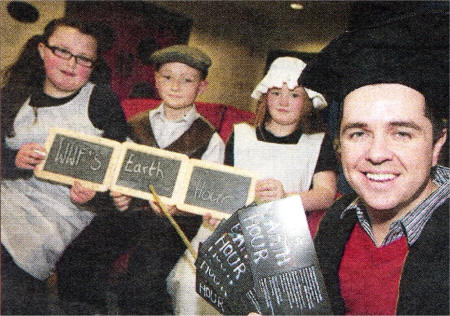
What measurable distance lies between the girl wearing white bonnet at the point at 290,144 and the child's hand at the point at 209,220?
148mm

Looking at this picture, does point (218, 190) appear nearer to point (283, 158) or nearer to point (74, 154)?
point (283, 158)

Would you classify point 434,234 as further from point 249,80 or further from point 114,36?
point 114,36

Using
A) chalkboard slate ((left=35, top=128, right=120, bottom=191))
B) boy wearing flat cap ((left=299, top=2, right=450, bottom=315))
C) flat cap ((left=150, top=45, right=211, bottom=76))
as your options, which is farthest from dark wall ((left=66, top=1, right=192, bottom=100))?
boy wearing flat cap ((left=299, top=2, right=450, bottom=315))

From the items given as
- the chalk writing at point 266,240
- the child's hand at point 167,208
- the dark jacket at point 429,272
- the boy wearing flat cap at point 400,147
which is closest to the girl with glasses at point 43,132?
the child's hand at point 167,208

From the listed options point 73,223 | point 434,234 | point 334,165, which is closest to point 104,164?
point 73,223

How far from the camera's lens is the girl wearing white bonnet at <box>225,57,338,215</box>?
1175 millimetres

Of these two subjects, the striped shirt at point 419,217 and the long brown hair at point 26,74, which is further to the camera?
the long brown hair at point 26,74

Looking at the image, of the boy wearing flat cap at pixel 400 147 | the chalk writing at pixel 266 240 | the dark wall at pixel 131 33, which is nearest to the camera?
the boy wearing flat cap at pixel 400 147

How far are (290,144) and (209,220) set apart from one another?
327 millimetres

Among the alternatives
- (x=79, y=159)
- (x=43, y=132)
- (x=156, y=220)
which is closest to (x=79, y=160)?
(x=79, y=159)

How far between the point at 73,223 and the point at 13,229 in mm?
196

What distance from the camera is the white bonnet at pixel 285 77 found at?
117 centimetres

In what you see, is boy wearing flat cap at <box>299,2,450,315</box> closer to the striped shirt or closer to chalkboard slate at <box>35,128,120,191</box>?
the striped shirt

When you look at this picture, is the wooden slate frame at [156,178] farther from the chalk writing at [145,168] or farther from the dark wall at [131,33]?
the dark wall at [131,33]
